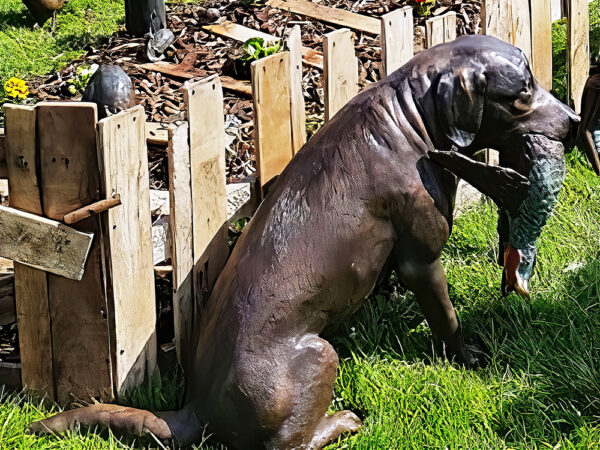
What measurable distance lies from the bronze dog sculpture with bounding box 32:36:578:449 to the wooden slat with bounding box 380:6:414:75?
43.0 inches

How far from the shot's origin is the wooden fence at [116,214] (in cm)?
387

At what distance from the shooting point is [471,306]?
16.1 ft

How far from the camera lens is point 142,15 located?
7941mm

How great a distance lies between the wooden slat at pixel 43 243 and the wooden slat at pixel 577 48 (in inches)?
168

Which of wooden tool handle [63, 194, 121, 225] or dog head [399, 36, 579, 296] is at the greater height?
dog head [399, 36, 579, 296]

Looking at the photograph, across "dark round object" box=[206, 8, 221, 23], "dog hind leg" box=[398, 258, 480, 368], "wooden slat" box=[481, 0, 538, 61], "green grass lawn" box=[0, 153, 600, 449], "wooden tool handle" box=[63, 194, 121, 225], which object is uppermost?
"wooden slat" box=[481, 0, 538, 61]

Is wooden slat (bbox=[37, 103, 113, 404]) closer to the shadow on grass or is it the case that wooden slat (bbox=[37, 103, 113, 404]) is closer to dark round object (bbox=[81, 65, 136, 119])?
dark round object (bbox=[81, 65, 136, 119])

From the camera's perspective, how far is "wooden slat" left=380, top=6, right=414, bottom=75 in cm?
523

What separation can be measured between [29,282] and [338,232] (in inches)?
54.4

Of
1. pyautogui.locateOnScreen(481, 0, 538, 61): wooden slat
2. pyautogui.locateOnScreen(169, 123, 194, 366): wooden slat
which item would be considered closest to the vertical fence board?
pyautogui.locateOnScreen(481, 0, 538, 61): wooden slat

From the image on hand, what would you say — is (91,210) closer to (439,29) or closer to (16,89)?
(439,29)

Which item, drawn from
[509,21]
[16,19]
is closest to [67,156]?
[509,21]

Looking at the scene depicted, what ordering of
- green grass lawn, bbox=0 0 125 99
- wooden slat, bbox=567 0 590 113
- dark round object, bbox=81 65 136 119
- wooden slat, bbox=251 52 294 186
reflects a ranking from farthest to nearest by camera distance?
green grass lawn, bbox=0 0 125 99 → wooden slat, bbox=567 0 590 113 → dark round object, bbox=81 65 136 119 → wooden slat, bbox=251 52 294 186

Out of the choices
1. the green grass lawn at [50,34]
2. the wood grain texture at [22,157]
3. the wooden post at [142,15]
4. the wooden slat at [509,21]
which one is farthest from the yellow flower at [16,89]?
the wooden slat at [509,21]
